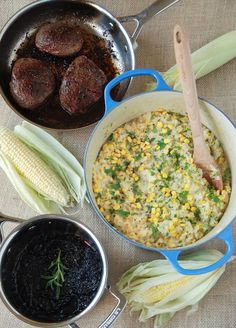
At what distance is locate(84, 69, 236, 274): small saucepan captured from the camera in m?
2.12

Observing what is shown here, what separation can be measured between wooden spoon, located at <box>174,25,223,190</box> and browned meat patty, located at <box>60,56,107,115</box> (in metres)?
0.51

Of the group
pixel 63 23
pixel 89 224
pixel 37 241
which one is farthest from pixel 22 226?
pixel 63 23

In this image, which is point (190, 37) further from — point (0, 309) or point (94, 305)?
point (0, 309)

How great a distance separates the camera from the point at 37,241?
2227 mm

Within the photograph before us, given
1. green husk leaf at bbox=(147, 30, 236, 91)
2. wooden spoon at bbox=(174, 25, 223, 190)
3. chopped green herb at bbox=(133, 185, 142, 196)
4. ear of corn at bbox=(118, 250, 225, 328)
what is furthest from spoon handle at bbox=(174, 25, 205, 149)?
ear of corn at bbox=(118, 250, 225, 328)

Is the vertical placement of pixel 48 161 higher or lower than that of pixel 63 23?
lower

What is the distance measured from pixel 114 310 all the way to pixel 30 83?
103 centimetres

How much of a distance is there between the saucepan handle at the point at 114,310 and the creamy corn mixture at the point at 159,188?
0.77ft

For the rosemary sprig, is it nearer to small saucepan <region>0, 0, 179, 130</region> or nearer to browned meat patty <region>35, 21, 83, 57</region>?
small saucepan <region>0, 0, 179, 130</region>

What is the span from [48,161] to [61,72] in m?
0.42

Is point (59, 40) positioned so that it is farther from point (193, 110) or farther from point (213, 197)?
point (213, 197)

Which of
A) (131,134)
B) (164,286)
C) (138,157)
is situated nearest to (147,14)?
(131,134)

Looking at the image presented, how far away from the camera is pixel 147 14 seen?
95.0 inches

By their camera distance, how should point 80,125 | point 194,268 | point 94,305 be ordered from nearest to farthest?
1. point 94,305
2. point 194,268
3. point 80,125
